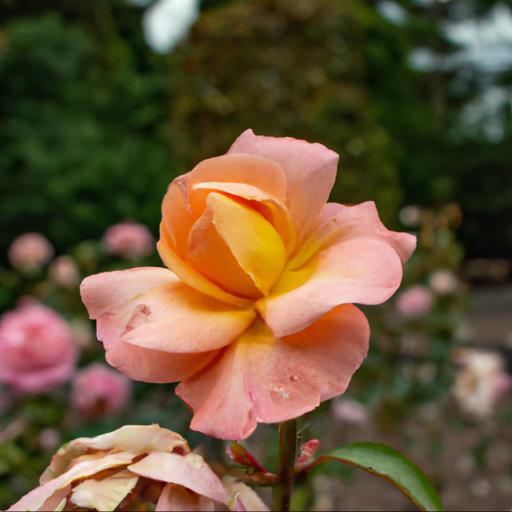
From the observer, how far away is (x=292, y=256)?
0.28 m

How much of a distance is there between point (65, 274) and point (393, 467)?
4.65ft

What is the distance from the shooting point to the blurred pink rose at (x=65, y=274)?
1617 millimetres

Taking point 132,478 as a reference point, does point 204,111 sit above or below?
below

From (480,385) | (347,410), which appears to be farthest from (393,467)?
(480,385)

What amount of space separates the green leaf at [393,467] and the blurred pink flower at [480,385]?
54.8 inches

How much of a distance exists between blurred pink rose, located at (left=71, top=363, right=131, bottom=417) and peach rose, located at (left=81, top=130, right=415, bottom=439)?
3.18ft

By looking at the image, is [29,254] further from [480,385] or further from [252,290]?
[252,290]

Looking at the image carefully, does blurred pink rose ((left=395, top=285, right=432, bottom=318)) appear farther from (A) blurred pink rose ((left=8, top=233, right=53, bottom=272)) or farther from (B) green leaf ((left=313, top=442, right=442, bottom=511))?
(B) green leaf ((left=313, top=442, right=442, bottom=511))

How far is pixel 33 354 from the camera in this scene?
41.9 inches

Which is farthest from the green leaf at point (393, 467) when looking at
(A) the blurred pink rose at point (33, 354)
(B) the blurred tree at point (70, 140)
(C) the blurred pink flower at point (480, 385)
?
(B) the blurred tree at point (70, 140)

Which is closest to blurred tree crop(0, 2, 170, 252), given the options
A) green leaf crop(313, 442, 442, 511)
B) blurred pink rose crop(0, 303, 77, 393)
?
blurred pink rose crop(0, 303, 77, 393)

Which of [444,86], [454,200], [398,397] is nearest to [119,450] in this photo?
[398,397]

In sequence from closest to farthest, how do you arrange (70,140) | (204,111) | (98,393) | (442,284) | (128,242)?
(98,393)
(128,242)
(442,284)
(204,111)
(70,140)

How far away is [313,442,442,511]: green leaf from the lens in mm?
273
